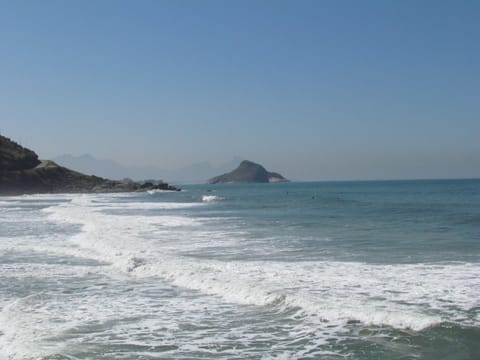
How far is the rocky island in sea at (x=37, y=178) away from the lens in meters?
117

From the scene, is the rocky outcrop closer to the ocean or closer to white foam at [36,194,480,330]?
the ocean

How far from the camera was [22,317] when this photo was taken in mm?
10766

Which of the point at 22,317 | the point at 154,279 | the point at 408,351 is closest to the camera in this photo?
the point at 408,351

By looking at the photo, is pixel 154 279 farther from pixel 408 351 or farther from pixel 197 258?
pixel 408 351

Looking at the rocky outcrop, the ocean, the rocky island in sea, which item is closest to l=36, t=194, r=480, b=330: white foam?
the ocean

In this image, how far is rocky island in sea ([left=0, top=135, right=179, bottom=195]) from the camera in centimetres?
11749

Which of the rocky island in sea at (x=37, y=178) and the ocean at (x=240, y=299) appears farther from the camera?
the rocky island in sea at (x=37, y=178)

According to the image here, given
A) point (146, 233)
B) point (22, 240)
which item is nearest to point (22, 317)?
point (22, 240)

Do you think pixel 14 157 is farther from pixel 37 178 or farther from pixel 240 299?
pixel 240 299

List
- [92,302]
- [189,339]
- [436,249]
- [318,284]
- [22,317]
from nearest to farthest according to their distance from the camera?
[189,339] < [22,317] < [92,302] < [318,284] < [436,249]

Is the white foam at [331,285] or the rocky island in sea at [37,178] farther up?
the rocky island in sea at [37,178]

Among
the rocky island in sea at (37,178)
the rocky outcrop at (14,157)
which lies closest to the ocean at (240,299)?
the rocky island in sea at (37,178)

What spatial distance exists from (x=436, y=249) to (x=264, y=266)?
320 inches

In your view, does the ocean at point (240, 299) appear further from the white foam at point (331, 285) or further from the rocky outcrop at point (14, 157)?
the rocky outcrop at point (14, 157)
